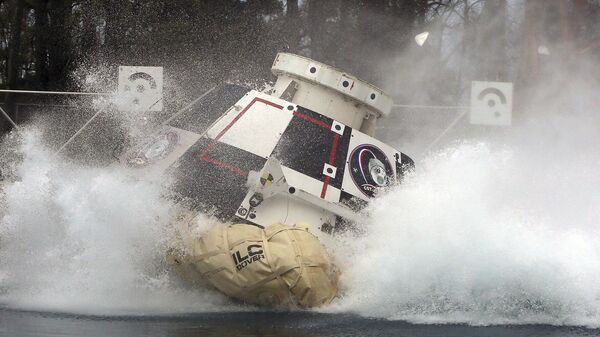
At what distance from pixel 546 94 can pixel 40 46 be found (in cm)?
1011

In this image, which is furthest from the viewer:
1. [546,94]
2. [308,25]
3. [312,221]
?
[308,25]

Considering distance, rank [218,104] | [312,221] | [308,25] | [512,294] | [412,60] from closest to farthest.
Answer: [512,294] → [312,221] → [218,104] → [412,60] → [308,25]

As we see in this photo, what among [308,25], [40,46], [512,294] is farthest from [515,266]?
[40,46]

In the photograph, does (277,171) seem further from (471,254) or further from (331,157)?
(471,254)

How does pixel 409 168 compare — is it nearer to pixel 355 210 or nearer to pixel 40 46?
pixel 355 210

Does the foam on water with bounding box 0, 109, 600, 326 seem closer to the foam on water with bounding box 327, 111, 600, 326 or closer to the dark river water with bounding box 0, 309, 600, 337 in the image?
the foam on water with bounding box 327, 111, 600, 326

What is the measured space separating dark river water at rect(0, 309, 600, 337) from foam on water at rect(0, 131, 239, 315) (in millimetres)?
756

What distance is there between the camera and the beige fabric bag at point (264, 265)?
8172 mm

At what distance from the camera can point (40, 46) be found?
2078 cm

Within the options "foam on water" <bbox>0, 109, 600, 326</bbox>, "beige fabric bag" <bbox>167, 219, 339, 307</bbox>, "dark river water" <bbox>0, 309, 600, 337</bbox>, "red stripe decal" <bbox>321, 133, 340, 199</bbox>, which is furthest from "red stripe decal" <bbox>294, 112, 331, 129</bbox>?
"dark river water" <bbox>0, 309, 600, 337</bbox>

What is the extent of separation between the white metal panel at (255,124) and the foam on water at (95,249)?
0.96 metres

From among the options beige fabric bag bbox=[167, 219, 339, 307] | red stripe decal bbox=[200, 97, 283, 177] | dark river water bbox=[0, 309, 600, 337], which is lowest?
dark river water bbox=[0, 309, 600, 337]

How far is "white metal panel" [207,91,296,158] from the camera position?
971 cm

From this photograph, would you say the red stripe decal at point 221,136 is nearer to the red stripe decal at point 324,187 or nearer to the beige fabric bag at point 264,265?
the red stripe decal at point 324,187
